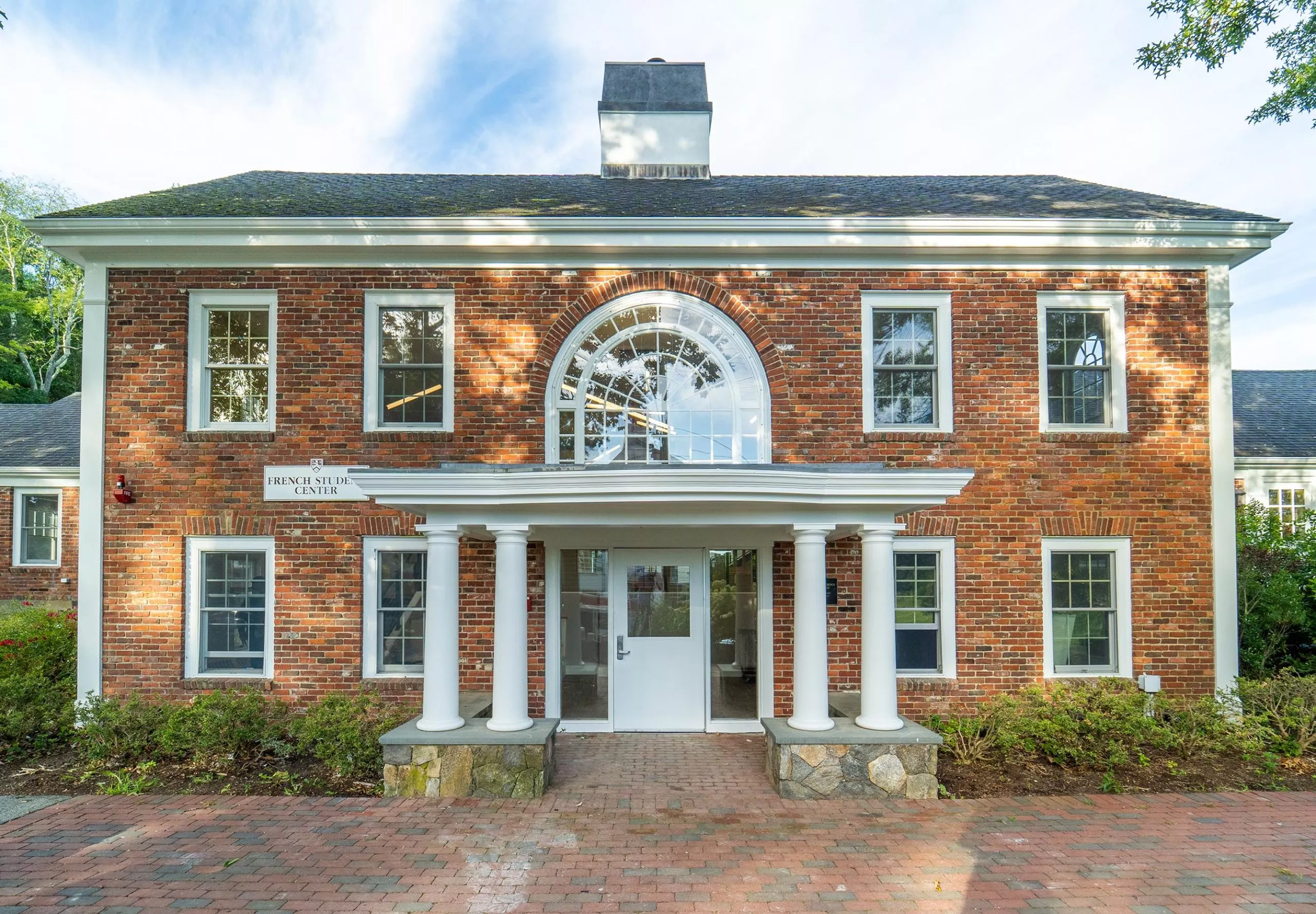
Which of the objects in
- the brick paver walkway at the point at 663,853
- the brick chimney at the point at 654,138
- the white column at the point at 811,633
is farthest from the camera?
the brick chimney at the point at 654,138

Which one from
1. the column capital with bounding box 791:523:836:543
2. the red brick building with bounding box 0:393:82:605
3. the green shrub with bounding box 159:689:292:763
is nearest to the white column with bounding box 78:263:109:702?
the green shrub with bounding box 159:689:292:763

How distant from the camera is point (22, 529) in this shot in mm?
16078

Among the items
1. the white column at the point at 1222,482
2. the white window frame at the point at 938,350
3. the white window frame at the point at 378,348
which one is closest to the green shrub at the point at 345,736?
the white window frame at the point at 378,348

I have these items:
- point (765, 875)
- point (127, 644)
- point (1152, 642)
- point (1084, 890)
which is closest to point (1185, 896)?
point (1084, 890)

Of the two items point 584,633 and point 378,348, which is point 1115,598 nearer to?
point 584,633

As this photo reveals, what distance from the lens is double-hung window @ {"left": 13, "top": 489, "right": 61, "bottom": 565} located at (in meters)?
16.0

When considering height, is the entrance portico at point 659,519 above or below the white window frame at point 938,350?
below

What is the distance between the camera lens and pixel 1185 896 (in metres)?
4.90

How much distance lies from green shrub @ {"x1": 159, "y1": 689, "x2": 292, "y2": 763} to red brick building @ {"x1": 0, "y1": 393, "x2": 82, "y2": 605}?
1098 centimetres

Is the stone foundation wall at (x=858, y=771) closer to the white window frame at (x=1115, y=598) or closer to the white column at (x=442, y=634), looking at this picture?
the white window frame at (x=1115, y=598)

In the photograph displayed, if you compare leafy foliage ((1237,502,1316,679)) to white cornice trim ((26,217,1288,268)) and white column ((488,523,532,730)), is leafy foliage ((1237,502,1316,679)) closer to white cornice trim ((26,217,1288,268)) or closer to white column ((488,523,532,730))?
white cornice trim ((26,217,1288,268))

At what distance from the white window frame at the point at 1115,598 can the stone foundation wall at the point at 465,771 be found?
19.7 ft

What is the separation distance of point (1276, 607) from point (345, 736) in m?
10.8

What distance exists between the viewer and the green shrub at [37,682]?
26.0ft
